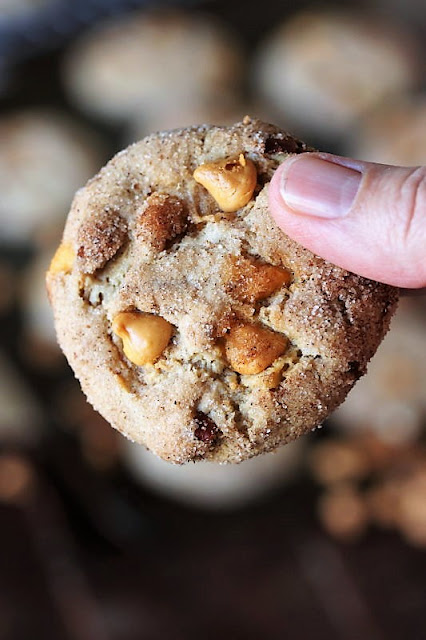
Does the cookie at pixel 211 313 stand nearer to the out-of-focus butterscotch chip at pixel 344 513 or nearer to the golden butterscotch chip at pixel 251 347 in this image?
the golden butterscotch chip at pixel 251 347

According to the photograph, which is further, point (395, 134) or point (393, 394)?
point (395, 134)

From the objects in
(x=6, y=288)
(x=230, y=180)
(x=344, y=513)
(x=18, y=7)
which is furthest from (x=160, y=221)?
(x=18, y=7)

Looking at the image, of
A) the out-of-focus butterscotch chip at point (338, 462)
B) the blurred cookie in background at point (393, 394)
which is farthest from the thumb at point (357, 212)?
the out-of-focus butterscotch chip at point (338, 462)

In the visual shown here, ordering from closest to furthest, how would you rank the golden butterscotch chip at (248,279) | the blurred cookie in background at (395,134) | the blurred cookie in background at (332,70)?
the golden butterscotch chip at (248,279) < the blurred cookie in background at (395,134) < the blurred cookie in background at (332,70)

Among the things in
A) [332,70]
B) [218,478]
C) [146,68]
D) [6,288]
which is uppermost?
[332,70]

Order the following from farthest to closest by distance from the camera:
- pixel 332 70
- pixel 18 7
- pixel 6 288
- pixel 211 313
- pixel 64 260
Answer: pixel 18 7 → pixel 332 70 → pixel 6 288 → pixel 64 260 → pixel 211 313

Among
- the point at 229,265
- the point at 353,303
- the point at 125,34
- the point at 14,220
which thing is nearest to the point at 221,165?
the point at 229,265

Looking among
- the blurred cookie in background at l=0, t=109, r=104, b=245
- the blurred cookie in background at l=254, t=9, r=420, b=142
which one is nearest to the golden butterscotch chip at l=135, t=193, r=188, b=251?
the blurred cookie in background at l=0, t=109, r=104, b=245

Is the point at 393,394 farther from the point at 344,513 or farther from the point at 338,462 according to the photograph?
the point at 344,513
